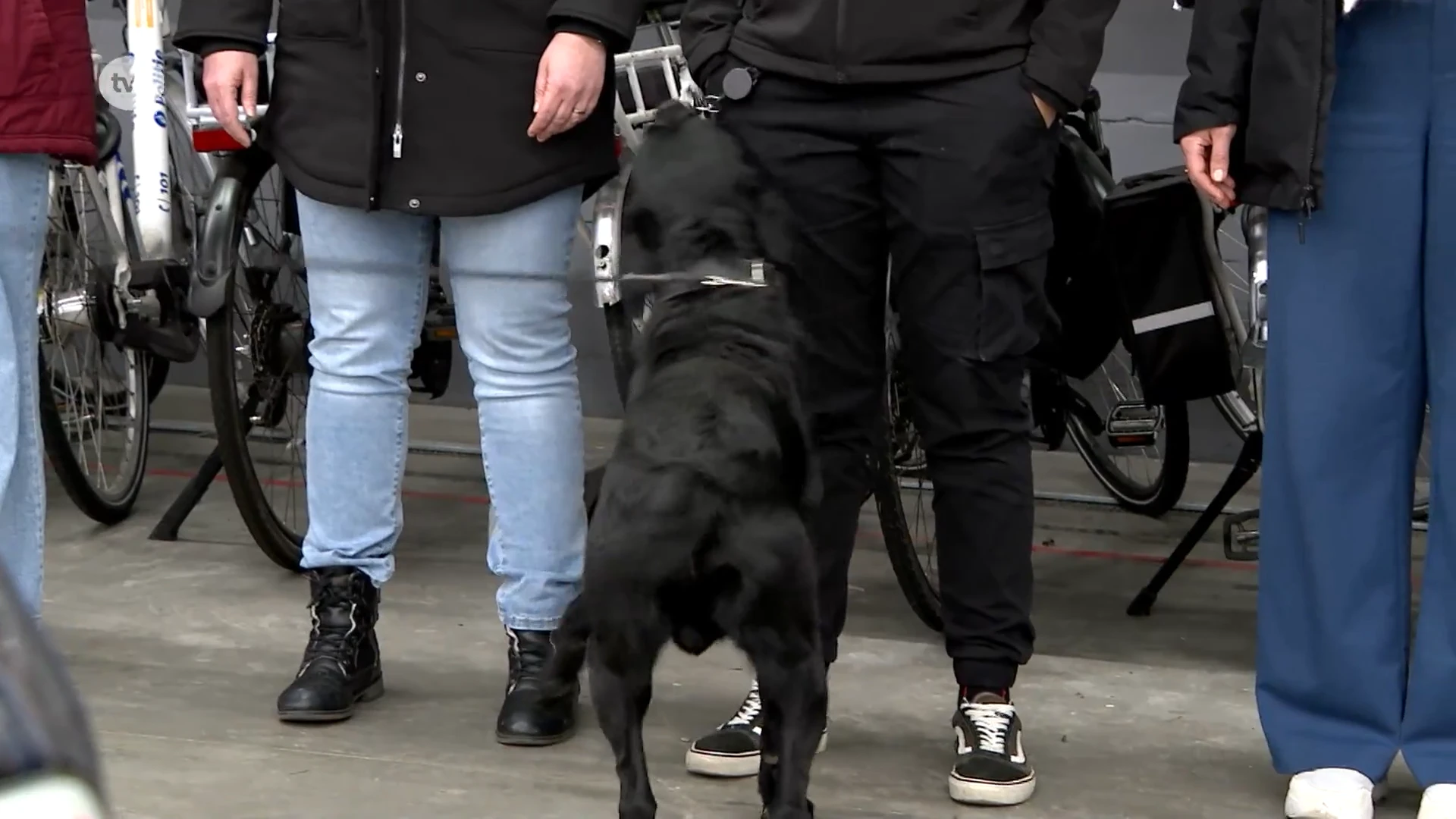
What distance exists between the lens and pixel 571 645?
2.35 metres

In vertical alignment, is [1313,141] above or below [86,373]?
above

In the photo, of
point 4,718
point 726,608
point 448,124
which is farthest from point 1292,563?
point 4,718

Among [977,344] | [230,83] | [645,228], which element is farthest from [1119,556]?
[230,83]

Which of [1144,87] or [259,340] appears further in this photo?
[1144,87]

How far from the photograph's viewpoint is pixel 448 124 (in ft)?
8.87

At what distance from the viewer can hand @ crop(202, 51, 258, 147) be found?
276 centimetres

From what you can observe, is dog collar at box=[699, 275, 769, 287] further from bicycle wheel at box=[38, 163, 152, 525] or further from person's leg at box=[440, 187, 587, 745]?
bicycle wheel at box=[38, 163, 152, 525]

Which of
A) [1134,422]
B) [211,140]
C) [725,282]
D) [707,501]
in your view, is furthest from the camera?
[1134,422]

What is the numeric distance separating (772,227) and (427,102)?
653 mm

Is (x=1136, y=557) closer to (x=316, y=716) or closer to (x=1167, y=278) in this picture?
(x=1167, y=278)

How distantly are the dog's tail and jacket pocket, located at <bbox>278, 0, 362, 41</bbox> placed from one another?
3.15 ft

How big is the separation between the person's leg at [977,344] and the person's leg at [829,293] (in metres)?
0.05

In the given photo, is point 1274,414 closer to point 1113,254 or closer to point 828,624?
point 828,624

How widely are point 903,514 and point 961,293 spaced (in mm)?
972
